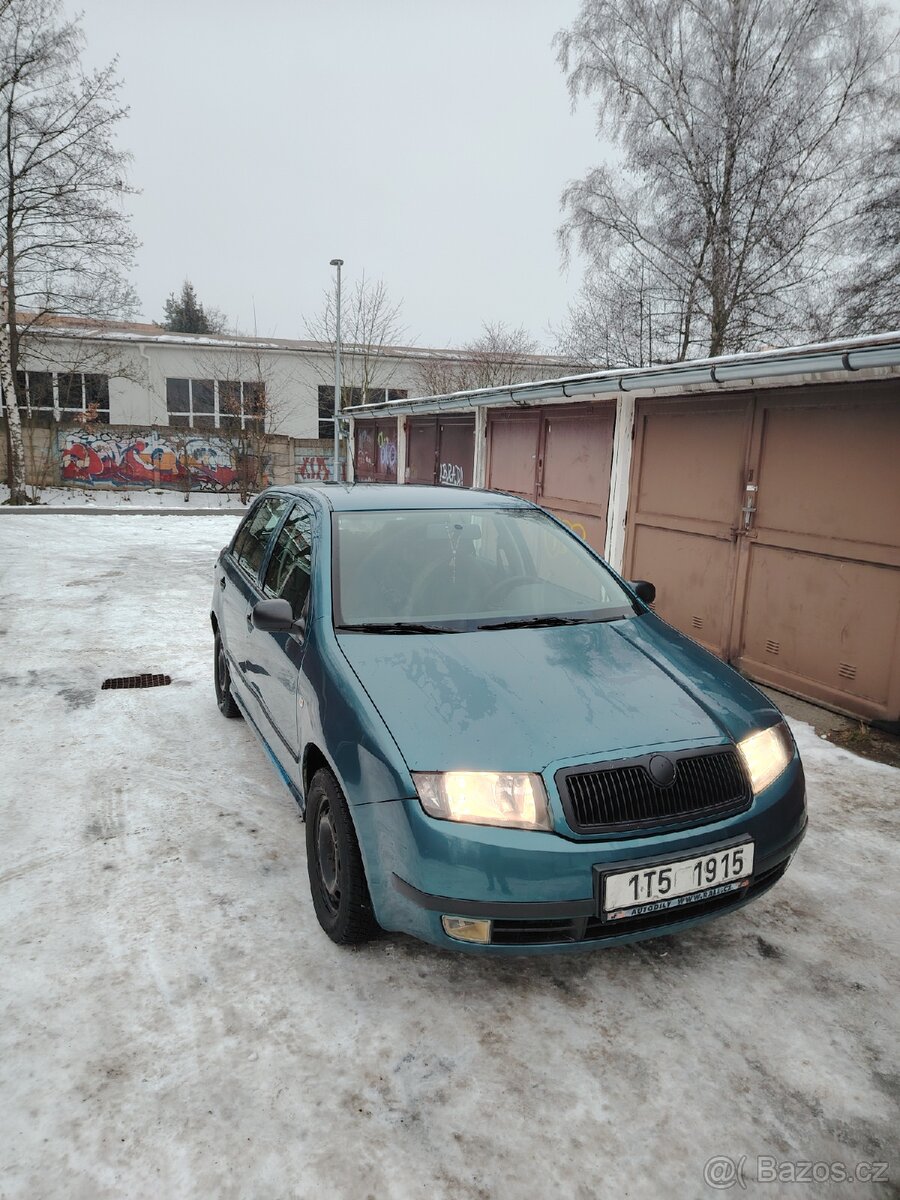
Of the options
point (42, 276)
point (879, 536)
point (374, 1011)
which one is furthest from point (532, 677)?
point (42, 276)

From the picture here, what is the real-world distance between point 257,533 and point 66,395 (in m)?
25.6

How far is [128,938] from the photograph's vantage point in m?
2.74

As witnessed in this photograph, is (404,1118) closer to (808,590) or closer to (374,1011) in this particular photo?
(374,1011)

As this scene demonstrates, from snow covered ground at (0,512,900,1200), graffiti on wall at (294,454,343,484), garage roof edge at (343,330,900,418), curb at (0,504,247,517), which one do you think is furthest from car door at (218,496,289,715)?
graffiti on wall at (294,454,343,484)

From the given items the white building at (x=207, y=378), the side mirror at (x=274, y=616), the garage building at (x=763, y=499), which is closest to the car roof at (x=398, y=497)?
the side mirror at (x=274, y=616)

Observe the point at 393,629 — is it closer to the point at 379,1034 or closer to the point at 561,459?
the point at 379,1034

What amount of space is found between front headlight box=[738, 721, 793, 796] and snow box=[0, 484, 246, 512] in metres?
19.7

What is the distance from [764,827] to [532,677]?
0.88 meters

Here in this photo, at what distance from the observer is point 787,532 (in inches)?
225

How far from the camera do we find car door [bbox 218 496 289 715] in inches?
157

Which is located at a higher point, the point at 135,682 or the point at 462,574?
the point at 462,574

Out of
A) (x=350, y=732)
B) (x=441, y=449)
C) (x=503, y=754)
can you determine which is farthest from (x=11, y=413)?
(x=503, y=754)

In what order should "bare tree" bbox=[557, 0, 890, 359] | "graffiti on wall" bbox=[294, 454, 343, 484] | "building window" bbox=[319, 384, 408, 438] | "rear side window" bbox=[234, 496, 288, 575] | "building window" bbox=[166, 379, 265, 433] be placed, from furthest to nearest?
1. "building window" bbox=[319, 384, 408, 438]
2. "building window" bbox=[166, 379, 265, 433]
3. "graffiti on wall" bbox=[294, 454, 343, 484]
4. "bare tree" bbox=[557, 0, 890, 359]
5. "rear side window" bbox=[234, 496, 288, 575]

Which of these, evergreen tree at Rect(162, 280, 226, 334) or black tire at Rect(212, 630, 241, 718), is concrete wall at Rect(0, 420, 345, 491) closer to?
black tire at Rect(212, 630, 241, 718)
